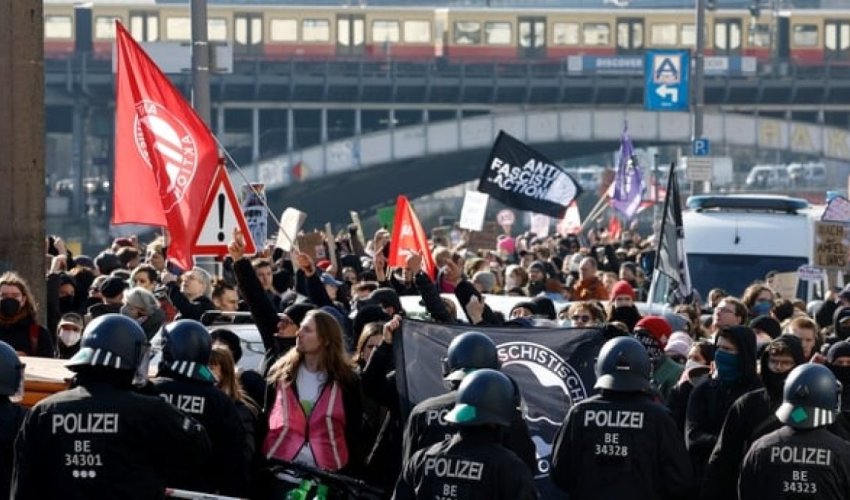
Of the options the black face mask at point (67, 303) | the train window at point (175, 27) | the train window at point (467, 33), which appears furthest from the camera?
the train window at point (467, 33)

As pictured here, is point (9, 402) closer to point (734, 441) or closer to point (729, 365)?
point (734, 441)

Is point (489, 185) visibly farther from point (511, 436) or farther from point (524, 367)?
point (511, 436)

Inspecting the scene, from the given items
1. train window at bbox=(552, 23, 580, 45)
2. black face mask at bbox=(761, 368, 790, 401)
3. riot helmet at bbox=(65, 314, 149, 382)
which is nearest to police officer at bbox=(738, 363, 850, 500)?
black face mask at bbox=(761, 368, 790, 401)

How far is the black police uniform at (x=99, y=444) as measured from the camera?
7.10m

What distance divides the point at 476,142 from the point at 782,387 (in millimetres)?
64364

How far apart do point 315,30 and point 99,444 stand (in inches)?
2495

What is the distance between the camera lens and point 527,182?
1010 inches

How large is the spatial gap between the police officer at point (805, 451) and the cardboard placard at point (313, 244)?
1053 centimetres

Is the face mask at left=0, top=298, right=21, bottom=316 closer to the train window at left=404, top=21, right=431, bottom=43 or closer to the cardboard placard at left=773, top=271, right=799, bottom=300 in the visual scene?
the cardboard placard at left=773, top=271, right=799, bottom=300

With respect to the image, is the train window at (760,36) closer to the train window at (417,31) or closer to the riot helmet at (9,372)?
the train window at (417,31)

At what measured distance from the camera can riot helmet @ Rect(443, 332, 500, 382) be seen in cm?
816

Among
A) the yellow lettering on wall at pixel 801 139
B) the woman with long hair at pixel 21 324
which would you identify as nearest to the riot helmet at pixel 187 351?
the woman with long hair at pixel 21 324

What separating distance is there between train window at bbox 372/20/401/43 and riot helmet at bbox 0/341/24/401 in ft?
207

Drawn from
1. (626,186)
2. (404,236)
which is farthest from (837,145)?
(404,236)
